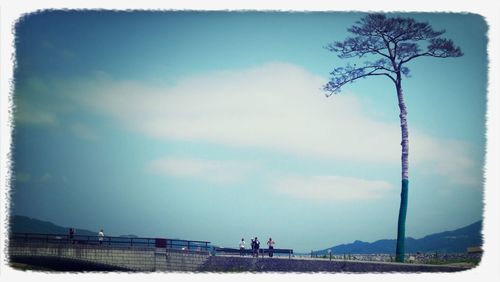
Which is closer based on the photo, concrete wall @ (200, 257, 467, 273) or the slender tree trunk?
concrete wall @ (200, 257, 467, 273)

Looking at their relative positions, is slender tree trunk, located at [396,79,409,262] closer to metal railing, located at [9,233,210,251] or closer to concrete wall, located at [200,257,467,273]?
concrete wall, located at [200,257,467,273]

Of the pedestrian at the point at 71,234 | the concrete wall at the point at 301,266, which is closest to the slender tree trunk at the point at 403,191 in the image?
the concrete wall at the point at 301,266

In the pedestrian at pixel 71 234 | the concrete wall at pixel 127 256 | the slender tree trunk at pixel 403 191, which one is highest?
the slender tree trunk at pixel 403 191

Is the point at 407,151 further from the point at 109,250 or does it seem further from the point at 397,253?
the point at 109,250

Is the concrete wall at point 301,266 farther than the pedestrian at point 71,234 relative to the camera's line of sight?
No

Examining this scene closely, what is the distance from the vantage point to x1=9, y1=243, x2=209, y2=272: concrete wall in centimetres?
2384

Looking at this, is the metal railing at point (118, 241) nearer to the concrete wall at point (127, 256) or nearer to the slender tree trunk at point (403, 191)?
the concrete wall at point (127, 256)

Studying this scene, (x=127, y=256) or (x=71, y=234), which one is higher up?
(x=71, y=234)

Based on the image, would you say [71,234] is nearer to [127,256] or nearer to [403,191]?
[127,256]

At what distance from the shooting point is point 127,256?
24297 mm

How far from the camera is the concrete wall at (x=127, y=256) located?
23.8 metres

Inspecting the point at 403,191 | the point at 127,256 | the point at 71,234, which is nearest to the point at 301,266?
the point at 403,191

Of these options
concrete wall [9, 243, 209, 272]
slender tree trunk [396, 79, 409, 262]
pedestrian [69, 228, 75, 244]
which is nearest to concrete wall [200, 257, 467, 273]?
concrete wall [9, 243, 209, 272]

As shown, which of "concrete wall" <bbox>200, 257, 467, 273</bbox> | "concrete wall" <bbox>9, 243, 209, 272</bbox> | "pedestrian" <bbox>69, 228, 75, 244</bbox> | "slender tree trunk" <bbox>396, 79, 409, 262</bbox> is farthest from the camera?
"pedestrian" <bbox>69, 228, 75, 244</bbox>
